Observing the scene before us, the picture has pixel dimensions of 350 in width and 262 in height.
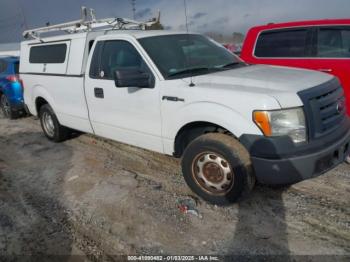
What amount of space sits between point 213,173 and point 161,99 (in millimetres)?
1032

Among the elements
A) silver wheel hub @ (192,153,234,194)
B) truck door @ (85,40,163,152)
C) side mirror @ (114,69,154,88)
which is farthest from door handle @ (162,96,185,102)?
silver wheel hub @ (192,153,234,194)

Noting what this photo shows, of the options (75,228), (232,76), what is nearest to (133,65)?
(232,76)

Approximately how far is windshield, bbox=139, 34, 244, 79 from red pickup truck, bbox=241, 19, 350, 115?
137 centimetres

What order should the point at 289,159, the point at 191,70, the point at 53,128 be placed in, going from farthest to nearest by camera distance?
the point at 53,128
the point at 191,70
the point at 289,159

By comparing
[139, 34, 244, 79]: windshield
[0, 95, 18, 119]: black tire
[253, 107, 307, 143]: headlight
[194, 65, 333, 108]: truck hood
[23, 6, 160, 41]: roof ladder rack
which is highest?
[23, 6, 160, 41]: roof ladder rack

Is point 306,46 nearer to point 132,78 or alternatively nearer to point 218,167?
point 218,167

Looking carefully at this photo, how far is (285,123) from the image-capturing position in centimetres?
292

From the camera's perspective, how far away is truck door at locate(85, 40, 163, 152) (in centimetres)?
388

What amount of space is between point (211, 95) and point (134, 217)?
1530 mm

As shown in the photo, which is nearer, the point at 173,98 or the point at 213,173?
the point at 213,173

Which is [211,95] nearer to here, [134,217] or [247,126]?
[247,126]

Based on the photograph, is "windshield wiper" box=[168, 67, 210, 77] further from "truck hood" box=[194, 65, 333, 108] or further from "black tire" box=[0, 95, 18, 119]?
"black tire" box=[0, 95, 18, 119]

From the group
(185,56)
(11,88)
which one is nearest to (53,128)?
(11,88)

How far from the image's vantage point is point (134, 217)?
3.43m
